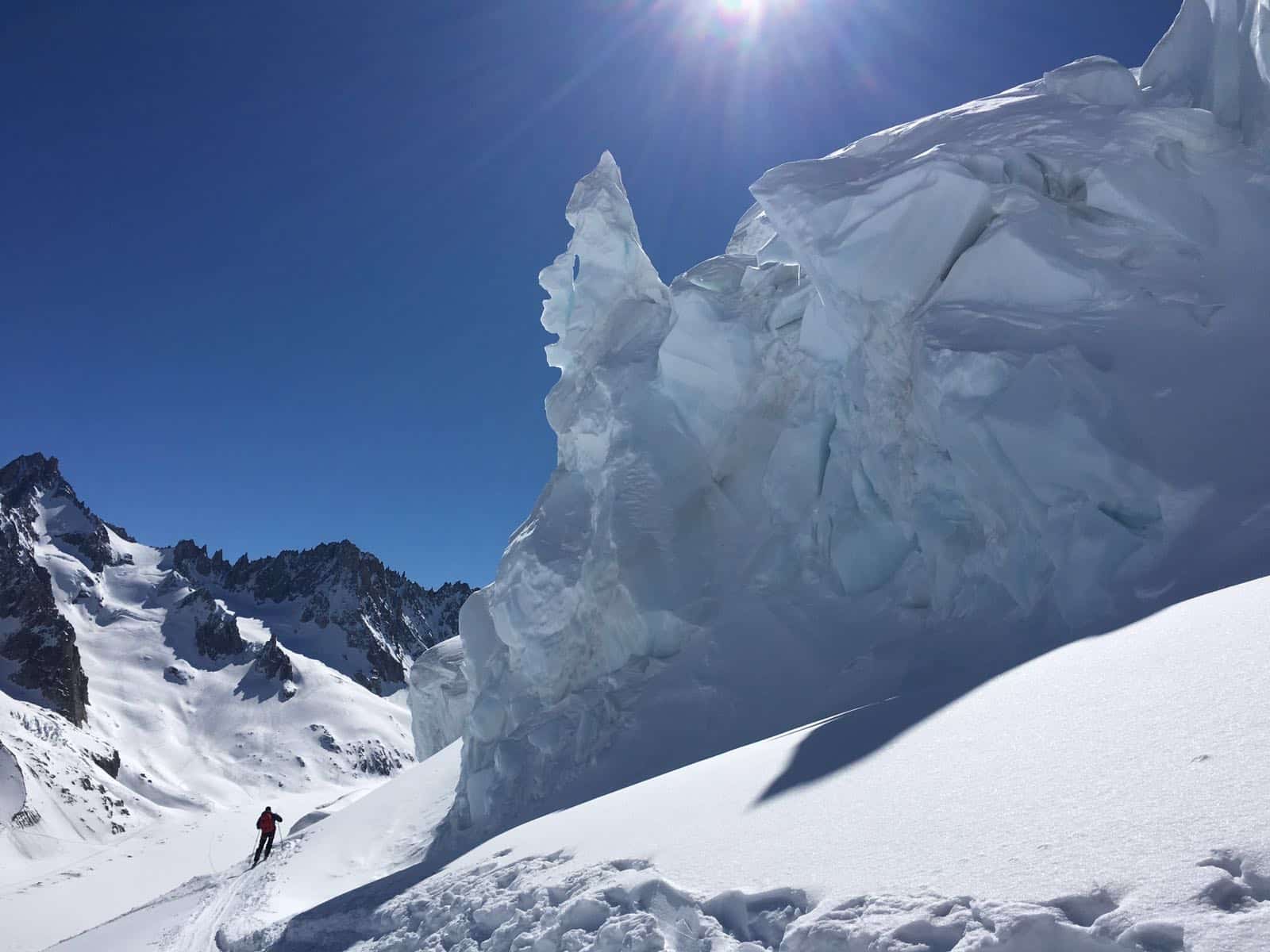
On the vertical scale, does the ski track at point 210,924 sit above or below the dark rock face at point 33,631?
below

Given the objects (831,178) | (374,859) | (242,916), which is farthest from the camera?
(374,859)

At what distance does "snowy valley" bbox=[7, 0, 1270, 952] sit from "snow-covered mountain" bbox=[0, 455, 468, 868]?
41661 mm

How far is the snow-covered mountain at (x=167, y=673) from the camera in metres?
61.3

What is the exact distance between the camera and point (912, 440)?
1370cm

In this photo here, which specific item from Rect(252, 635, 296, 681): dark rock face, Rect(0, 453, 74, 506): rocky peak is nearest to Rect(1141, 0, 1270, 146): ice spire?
Rect(252, 635, 296, 681): dark rock face

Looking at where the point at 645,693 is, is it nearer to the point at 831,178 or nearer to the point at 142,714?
the point at 831,178

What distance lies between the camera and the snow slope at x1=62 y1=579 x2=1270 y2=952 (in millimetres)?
3102

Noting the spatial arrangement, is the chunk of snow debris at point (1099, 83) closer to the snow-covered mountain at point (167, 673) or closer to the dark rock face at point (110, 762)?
the snow-covered mountain at point (167, 673)

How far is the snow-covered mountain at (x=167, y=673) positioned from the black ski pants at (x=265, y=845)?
1493 inches

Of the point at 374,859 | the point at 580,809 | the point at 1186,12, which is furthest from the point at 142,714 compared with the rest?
the point at 1186,12

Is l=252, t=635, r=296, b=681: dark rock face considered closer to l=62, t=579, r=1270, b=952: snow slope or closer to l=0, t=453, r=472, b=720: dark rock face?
l=0, t=453, r=472, b=720: dark rock face

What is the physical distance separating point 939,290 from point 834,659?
6.61 metres

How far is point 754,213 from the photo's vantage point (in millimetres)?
27688

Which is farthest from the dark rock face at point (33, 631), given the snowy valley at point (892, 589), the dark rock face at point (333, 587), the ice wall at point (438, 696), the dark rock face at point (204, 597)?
the snowy valley at point (892, 589)
